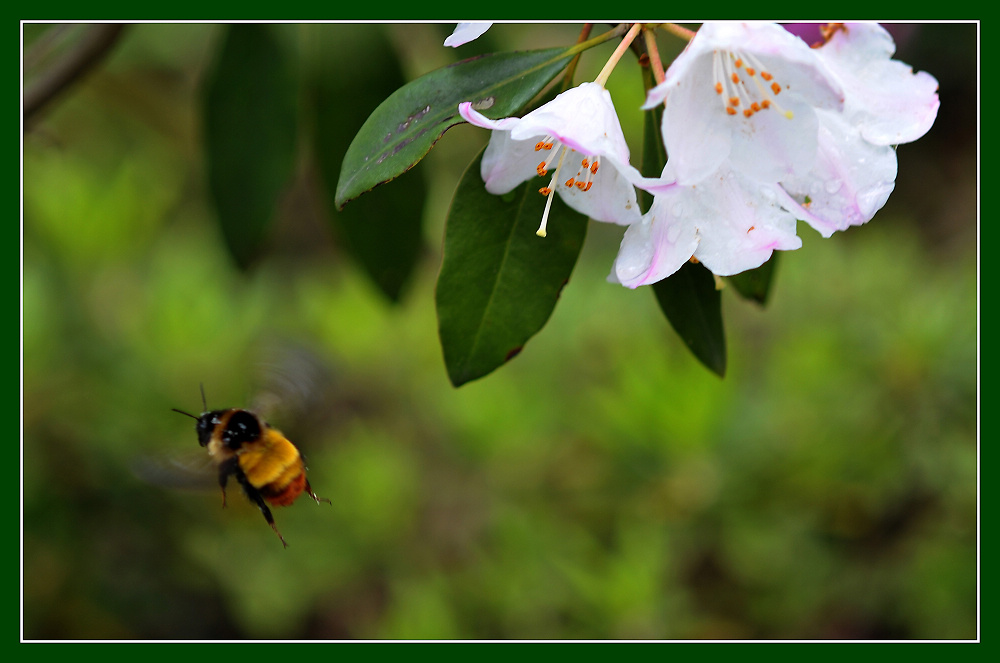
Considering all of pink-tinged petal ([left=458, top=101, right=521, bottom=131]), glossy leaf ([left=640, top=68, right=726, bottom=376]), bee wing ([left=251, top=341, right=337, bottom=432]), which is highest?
pink-tinged petal ([left=458, top=101, right=521, bottom=131])

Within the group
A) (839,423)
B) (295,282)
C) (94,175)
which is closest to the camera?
(839,423)

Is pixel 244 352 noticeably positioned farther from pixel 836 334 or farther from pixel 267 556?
pixel 836 334

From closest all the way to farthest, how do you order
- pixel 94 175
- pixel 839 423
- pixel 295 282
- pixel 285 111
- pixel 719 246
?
1. pixel 719 246
2. pixel 285 111
3. pixel 839 423
4. pixel 94 175
5. pixel 295 282

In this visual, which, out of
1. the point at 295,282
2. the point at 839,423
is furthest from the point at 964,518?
the point at 295,282

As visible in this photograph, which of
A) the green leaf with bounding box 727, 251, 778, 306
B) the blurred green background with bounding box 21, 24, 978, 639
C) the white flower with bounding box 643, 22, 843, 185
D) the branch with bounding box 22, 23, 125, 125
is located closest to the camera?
the white flower with bounding box 643, 22, 843, 185

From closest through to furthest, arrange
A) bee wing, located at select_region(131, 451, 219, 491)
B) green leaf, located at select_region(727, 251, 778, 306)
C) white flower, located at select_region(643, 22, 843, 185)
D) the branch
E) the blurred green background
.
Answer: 1. white flower, located at select_region(643, 22, 843, 185)
2. green leaf, located at select_region(727, 251, 778, 306)
3. bee wing, located at select_region(131, 451, 219, 491)
4. the branch
5. the blurred green background

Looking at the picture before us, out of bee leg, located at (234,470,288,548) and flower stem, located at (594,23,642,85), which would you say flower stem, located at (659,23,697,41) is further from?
bee leg, located at (234,470,288,548)

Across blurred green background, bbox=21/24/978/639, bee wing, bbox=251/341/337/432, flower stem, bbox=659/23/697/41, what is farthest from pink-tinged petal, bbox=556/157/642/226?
blurred green background, bbox=21/24/978/639
